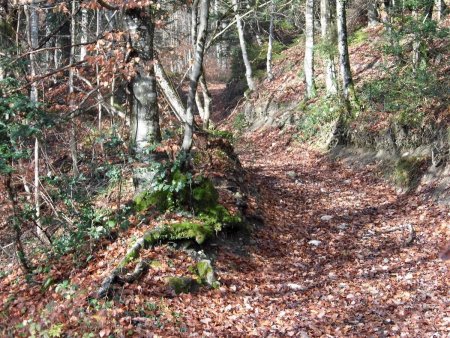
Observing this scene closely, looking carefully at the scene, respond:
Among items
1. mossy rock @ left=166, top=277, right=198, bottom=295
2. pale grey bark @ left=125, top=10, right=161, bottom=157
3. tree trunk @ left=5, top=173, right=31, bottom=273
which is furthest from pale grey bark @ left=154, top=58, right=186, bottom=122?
mossy rock @ left=166, top=277, right=198, bottom=295

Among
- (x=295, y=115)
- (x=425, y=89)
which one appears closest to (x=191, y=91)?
(x=425, y=89)

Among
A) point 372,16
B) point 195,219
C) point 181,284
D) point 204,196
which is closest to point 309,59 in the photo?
point 372,16

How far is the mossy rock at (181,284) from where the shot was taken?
6.19 meters

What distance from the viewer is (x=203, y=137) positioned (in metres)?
10.7

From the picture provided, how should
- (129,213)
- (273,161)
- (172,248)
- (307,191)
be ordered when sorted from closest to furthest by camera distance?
1. (172,248)
2. (129,213)
3. (307,191)
4. (273,161)

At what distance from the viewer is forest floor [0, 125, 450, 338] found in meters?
5.47

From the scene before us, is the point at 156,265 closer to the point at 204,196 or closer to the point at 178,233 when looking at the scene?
the point at 178,233

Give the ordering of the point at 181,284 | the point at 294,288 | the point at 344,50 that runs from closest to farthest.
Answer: the point at 181,284
the point at 294,288
the point at 344,50

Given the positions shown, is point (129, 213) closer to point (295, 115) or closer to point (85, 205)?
point (85, 205)

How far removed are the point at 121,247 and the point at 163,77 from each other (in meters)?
4.56

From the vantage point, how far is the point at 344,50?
1426 centimetres

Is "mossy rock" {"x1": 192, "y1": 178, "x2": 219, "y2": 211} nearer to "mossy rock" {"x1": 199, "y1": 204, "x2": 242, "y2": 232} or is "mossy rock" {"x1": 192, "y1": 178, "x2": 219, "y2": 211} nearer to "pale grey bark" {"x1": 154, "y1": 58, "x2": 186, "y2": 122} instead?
"mossy rock" {"x1": 199, "y1": 204, "x2": 242, "y2": 232}

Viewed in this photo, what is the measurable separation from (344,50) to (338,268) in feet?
29.5

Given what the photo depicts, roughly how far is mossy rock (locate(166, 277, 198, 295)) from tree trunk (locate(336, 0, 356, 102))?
1015 centimetres
